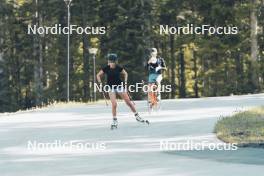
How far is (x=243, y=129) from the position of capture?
15086 millimetres

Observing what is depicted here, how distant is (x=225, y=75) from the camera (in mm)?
51750

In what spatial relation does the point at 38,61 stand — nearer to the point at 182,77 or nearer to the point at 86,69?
the point at 86,69

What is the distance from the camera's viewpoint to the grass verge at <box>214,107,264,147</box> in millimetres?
13077

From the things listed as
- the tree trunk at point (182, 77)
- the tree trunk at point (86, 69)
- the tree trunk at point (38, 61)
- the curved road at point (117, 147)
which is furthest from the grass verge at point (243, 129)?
the tree trunk at point (182, 77)

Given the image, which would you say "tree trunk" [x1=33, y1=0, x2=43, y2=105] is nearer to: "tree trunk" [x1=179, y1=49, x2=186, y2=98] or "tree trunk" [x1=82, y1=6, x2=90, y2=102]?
"tree trunk" [x1=82, y1=6, x2=90, y2=102]

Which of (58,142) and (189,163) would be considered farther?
(58,142)

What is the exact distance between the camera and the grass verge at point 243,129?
1308cm

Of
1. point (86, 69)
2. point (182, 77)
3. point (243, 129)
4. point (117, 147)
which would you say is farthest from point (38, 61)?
point (117, 147)

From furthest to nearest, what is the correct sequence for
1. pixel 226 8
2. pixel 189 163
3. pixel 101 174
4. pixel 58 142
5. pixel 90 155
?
pixel 226 8, pixel 58 142, pixel 90 155, pixel 189 163, pixel 101 174

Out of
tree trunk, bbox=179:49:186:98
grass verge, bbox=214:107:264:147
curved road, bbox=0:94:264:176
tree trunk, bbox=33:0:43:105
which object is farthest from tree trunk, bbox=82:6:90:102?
grass verge, bbox=214:107:264:147

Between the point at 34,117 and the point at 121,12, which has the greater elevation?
the point at 121,12

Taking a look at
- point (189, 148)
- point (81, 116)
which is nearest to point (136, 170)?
point (189, 148)

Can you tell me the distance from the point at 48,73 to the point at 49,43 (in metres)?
2.74

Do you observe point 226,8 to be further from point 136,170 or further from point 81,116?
point 136,170
